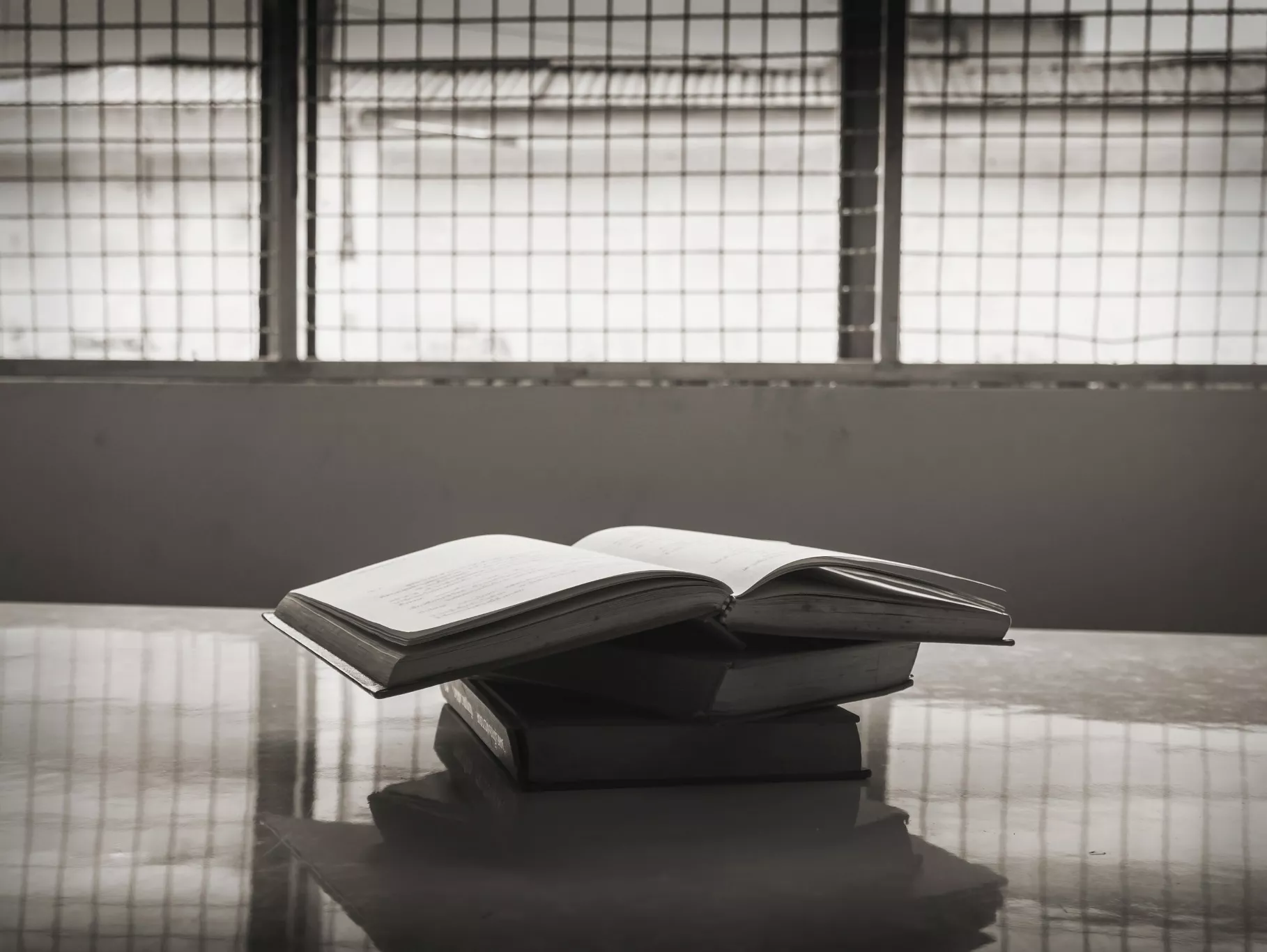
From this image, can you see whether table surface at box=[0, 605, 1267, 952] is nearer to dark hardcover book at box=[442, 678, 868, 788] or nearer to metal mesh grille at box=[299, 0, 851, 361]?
dark hardcover book at box=[442, 678, 868, 788]

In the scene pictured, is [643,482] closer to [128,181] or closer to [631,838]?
[128,181]

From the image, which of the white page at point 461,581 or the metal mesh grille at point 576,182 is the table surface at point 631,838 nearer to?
the white page at point 461,581

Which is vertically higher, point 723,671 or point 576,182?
point 576,182

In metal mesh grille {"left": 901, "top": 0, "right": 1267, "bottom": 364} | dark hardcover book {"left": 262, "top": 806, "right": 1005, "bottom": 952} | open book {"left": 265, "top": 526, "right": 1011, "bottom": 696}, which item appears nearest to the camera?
dark hardcover book {"left": 262, "top": 806, "right": 1005, "bottom": 952}

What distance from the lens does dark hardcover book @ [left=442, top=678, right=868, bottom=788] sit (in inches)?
20.5

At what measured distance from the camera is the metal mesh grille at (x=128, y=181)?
324cm

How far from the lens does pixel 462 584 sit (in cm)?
60

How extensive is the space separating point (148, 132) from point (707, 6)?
1.61 m

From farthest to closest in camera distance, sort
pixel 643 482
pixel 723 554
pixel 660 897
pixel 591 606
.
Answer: pixel 643 482, pixel 723 554, pixel 591 606, pixel 660 897

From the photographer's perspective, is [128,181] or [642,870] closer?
[642,870]

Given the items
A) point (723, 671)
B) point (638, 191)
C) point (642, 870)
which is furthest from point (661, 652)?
point (638, 191)

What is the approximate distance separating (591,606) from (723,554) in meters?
0.16

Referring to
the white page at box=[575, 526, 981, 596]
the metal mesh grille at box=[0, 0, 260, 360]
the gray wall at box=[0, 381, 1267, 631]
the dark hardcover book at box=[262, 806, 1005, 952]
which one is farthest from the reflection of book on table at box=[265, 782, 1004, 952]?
the metal mesh grille at box=[0, 0, 260, 360]

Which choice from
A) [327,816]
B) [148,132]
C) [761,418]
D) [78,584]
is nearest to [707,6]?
[761,418]
